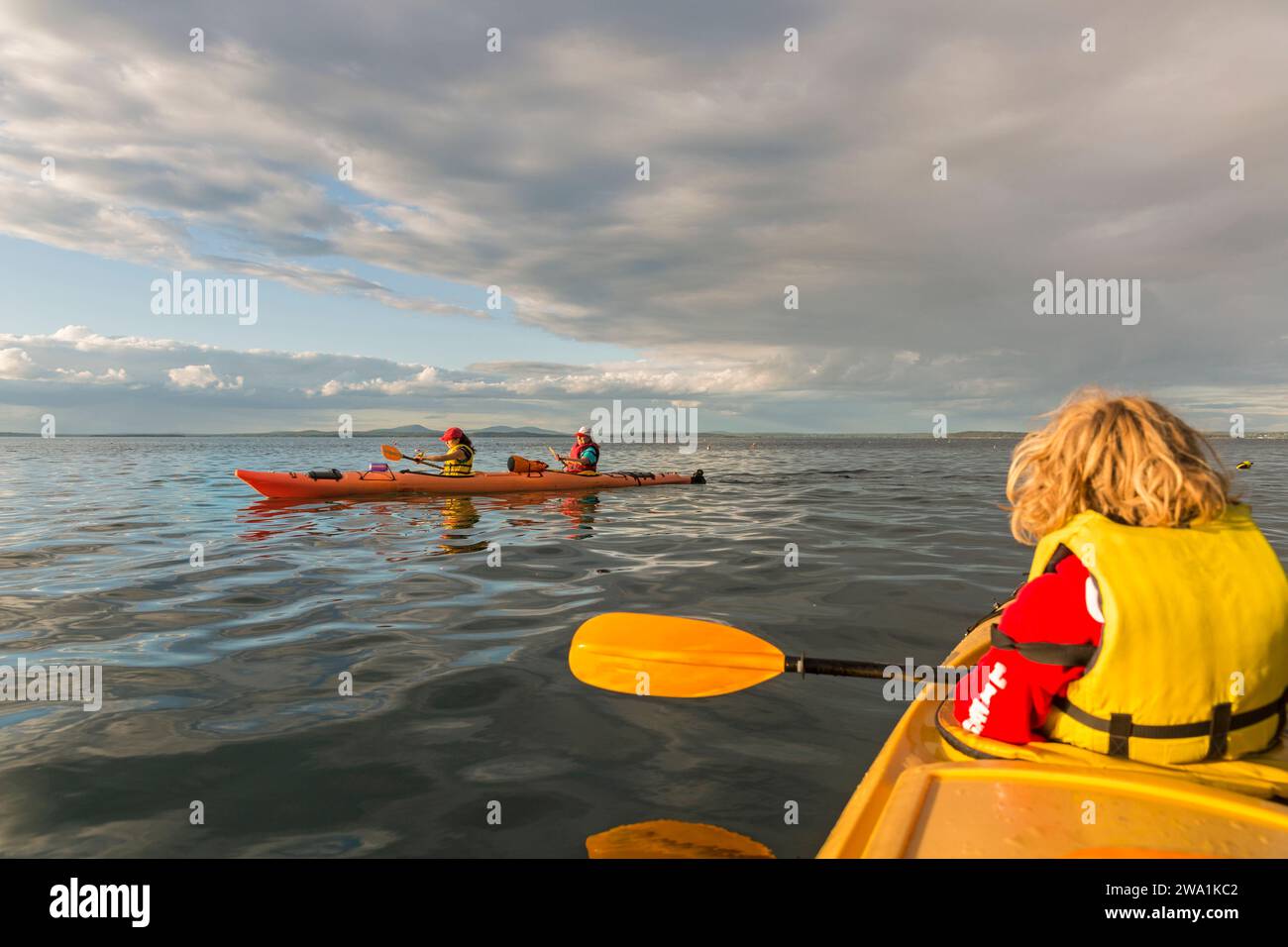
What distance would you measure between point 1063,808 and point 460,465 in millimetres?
17180

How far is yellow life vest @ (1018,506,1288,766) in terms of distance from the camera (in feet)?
7.50

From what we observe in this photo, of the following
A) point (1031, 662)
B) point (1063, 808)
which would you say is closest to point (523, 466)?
point (1031, 662)

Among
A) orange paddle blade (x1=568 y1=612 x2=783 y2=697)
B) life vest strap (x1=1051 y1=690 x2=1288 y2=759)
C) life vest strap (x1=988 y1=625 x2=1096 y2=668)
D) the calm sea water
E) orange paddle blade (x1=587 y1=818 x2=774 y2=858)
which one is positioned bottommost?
orange paddle blade (x1=587 y1=818 x2=774 y2=858)

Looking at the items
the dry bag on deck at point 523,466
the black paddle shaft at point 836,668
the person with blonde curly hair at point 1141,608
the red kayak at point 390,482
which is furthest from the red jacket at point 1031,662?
the dry bag on deck at point 523,466

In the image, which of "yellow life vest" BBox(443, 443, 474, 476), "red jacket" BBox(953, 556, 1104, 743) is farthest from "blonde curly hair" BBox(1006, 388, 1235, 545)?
"yellow life vest" BBox(443, 443, 474, 476)

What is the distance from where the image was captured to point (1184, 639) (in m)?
2.29

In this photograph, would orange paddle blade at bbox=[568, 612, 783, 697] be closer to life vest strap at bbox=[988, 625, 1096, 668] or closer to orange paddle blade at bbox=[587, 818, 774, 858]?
orange paddle blade at bbox=[587, 818, 774, 858]

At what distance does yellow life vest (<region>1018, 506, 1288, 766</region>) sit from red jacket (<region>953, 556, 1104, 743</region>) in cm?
8

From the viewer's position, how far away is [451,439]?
17875mm

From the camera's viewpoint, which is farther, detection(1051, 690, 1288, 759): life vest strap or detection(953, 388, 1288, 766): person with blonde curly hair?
detection(1051, 690, 1288, 759): life vest strap

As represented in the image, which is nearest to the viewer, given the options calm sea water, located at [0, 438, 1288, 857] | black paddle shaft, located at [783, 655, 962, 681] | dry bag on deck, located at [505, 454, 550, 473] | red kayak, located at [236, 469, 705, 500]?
calm sea water, located at [0, 438, 1288, 857]

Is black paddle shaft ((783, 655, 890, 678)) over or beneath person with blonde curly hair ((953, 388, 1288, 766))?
beneath

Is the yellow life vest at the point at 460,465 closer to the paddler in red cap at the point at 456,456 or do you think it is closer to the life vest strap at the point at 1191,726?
the paddler in red cap at the point at 456,456
